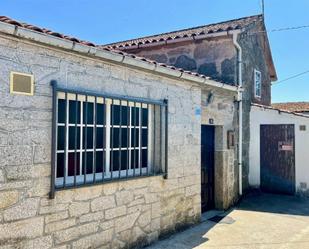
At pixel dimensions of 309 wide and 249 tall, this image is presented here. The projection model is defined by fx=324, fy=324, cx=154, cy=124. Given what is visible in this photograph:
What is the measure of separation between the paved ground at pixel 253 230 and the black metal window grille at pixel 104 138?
5.52 feet

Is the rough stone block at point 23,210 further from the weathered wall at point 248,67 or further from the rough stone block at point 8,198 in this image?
the weathered wall at point 248,67

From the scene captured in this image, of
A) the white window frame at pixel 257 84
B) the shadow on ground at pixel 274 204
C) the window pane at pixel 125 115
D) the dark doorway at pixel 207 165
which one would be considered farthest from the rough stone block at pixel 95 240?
the white window frame at pixel 257 84

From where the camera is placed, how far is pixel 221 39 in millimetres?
11414

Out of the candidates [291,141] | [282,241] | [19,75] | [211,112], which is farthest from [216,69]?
[19,75]

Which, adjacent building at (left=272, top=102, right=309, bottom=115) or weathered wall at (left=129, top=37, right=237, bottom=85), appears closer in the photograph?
weathered wall at (left=129, top=37, right=237, bottom=85)

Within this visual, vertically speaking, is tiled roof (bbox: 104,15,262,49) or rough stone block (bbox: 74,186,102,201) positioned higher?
tiled roof (bbox: 104,15,262,49)

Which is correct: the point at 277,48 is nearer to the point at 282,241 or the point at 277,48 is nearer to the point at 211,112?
the point at 211,112

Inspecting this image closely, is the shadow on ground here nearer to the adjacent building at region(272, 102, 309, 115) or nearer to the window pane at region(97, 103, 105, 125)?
the window pane at region(97, 103, 105, 125)

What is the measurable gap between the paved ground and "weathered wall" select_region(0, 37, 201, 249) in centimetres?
63

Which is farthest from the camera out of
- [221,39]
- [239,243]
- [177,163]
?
[221,39]

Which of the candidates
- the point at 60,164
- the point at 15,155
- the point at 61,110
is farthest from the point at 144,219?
the point at 15,155

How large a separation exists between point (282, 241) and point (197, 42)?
24.2 feet

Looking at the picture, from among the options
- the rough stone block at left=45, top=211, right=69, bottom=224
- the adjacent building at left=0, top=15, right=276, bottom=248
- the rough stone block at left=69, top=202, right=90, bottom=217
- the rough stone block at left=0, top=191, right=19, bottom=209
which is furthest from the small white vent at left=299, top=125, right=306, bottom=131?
the rough stone block at left=0, top=191, right=19, bottom=209

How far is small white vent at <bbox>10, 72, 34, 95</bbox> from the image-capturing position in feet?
14.0
